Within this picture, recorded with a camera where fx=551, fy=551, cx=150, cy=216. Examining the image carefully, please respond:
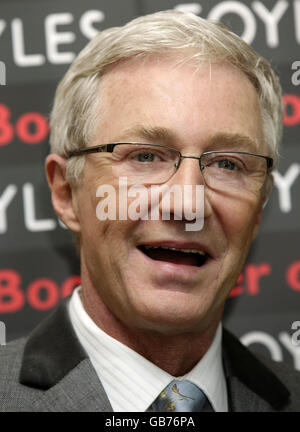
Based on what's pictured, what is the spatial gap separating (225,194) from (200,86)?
240 mm

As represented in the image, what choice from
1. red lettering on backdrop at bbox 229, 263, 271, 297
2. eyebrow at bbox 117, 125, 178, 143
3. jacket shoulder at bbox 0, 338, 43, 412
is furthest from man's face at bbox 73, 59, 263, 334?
red lettering on backdrop at bbox 229, 263, 271, 297

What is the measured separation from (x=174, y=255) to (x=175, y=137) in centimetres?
26

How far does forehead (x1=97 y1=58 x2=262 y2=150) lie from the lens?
1162mm

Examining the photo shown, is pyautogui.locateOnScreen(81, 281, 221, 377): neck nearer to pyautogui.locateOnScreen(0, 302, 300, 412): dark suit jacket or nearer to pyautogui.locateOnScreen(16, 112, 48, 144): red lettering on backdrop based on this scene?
pyautogui.locateOnScreen(0, 302, 300, 412): dark suit jacket

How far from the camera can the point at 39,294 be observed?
162 centimetres

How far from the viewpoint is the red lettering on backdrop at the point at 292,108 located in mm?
1655

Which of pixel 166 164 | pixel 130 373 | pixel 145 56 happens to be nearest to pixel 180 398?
pixel 130 373

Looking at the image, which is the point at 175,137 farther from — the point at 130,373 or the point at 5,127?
the point at 5,127

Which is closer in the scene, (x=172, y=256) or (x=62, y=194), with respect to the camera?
(x=172, y=256)

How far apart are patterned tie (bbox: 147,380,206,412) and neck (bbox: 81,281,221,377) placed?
1.6 inches

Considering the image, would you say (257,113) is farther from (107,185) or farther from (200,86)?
(107,185)
